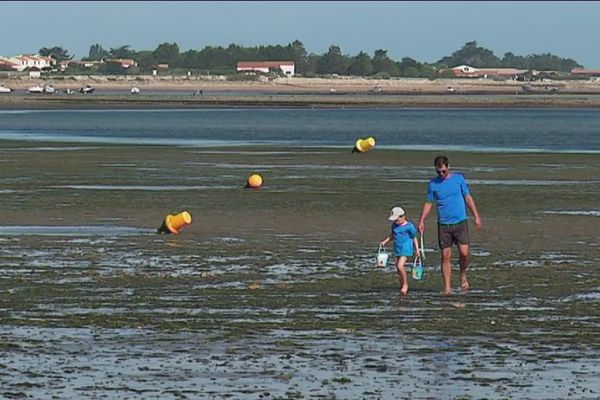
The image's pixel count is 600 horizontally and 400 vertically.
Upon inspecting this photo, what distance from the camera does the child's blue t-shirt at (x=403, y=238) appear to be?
59.1 feet

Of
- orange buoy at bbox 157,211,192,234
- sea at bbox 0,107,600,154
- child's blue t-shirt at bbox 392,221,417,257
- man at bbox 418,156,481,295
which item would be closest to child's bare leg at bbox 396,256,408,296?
child's blue t-shirt at bbox 392,221,417,257

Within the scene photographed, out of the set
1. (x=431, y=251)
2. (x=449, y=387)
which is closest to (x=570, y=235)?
(x=431, y=251)

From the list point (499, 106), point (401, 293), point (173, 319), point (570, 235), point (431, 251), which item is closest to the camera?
point (173, 319)

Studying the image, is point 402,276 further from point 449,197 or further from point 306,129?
point 306,129

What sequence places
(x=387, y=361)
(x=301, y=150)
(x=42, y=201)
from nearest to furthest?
(x=387, y=361) → (x=42, y=201) → (x=301, y=150)

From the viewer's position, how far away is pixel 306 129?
244 ft

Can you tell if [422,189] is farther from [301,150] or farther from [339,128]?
[339,128]

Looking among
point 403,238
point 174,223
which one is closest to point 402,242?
point 403,238

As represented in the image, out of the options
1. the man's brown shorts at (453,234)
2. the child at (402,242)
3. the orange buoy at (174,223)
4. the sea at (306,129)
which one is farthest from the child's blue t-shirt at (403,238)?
the sea at (306,129)

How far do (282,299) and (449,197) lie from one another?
2.44 m

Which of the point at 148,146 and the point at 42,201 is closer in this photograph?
the point at 42,201

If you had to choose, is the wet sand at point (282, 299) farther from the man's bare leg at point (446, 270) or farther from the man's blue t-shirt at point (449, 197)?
the man's blue t-shirt at point (449, 197)

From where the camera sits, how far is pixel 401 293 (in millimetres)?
17797

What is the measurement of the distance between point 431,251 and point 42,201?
10838mm
